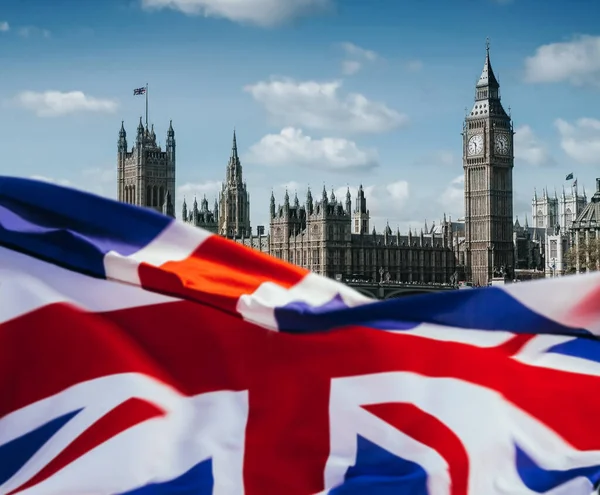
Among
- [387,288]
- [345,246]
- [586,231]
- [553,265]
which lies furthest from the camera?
[553,265]

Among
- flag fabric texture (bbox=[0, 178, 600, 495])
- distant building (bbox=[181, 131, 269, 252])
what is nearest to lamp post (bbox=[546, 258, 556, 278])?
distant building (bbox=[181, 131, 269, 252])

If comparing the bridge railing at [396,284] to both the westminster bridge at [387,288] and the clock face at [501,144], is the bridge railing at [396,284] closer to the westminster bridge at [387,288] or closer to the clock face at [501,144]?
the westminster bridge at [387,288]

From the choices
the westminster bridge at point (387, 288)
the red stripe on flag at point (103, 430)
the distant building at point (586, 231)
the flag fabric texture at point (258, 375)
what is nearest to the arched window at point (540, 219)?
the distant building at point (586, 231)

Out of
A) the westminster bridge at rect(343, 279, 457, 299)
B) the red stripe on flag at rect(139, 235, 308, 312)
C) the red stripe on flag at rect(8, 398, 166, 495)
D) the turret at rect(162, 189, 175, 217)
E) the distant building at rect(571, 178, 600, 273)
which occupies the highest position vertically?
the turret at rect(162, 189, 175, 217)

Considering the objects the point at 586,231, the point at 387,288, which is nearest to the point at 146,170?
the point at 387,288

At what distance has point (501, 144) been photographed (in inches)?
2594

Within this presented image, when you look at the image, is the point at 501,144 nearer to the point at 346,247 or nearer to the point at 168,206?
the point at 346,247

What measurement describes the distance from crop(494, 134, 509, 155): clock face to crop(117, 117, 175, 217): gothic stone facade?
31.5 meters

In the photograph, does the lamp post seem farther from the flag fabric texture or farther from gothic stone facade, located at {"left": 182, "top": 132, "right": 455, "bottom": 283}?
the flag fabric texture

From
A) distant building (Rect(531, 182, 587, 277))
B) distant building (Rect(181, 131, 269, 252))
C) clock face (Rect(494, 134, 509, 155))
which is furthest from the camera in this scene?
distant building (Rect(531, 182, 587, 277))

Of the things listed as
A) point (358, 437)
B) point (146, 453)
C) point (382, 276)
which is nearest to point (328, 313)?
point (358, 437)

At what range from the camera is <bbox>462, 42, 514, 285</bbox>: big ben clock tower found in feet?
215

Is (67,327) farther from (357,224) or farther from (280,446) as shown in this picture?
(357,224)

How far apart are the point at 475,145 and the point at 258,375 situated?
64.8 m
